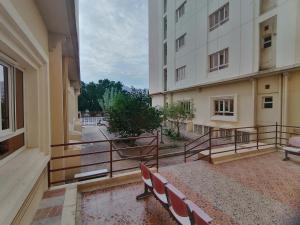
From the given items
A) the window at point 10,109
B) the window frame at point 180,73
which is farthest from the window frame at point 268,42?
the window at point 10,109

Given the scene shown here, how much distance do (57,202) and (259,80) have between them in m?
9.85

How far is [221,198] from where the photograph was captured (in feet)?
12.3

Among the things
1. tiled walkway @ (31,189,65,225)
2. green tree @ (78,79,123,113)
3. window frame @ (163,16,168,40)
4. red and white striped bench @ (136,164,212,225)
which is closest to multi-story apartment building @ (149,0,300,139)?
window frame @ (163,16,168,40)

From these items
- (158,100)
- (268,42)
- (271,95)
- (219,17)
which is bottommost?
(271,95)

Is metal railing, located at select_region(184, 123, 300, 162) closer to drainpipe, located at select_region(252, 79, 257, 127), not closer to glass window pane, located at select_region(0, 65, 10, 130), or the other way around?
drainpipe, located at select_region(252, 79, 257, 127)

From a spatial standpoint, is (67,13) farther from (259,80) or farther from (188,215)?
(259,80)

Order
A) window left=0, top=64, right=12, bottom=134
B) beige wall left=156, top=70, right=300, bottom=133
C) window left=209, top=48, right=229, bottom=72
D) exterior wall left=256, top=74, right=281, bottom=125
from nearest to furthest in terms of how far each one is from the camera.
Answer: window left=0, top=64, right=12, bottom=134 → beige wall left=156, top=70, right=300, bottom=133 → exterior wall left=256, top=74, right=281, bottom=125 → window left=209, top=48, right=229, bottom=72

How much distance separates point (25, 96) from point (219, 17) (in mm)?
12409

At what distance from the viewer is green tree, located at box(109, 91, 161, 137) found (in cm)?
955

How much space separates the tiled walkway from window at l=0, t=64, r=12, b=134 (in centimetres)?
139

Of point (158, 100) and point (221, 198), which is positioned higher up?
point (158, 100)

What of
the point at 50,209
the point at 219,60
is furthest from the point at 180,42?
the point at 50,209

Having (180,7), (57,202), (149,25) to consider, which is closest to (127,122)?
(57,202)

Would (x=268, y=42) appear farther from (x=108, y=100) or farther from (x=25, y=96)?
(x=108, y=100)
